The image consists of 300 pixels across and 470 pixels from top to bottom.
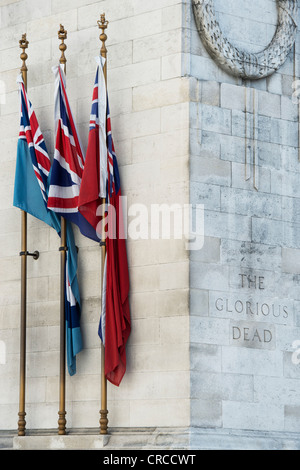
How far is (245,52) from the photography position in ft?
67.9

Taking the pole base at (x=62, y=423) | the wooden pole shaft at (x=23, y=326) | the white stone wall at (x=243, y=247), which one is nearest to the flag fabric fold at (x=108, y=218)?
the pole base at (x=62, y=423)

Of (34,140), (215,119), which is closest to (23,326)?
(34,140)

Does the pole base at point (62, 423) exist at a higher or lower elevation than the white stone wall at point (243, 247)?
lower

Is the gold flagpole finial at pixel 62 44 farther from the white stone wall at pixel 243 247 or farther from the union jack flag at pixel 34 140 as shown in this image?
the white stone wall at pixel 243 247

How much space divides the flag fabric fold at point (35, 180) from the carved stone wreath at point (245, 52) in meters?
3.13

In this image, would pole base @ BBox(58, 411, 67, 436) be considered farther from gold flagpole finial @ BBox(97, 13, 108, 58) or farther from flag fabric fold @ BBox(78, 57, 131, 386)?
gold flagpole finial @ BBox(97, 13, 108, 58)

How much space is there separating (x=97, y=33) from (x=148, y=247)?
375 centimetres

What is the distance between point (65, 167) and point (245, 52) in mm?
3409

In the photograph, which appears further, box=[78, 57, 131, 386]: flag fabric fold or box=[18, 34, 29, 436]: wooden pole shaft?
box=[18, 34, 29, 436]: wooden pole shaft

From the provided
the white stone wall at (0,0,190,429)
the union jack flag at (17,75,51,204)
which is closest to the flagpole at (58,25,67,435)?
the white stone wall at (0,0,190,429)

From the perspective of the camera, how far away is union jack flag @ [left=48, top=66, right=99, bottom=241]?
20312 mm

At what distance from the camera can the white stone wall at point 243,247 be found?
19.4 metres

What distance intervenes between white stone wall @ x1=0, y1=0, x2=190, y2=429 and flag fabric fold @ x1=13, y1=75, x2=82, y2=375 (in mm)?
210

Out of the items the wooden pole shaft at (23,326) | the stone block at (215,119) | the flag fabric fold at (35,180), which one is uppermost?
the stone block at (215,119)
